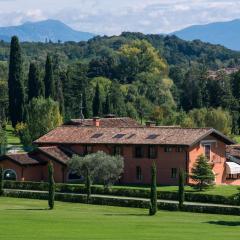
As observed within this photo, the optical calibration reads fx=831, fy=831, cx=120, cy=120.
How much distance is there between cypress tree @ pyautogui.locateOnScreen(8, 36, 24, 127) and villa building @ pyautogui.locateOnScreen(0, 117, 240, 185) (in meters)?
43.4

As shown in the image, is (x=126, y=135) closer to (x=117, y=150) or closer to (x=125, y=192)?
(x=117, y=150)

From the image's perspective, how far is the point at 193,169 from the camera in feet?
260

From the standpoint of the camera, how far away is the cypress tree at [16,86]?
131 m

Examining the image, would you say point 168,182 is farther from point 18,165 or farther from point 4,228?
point 4,228

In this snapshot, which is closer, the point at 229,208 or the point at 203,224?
the point at 203,224

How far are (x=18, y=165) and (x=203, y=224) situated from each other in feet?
112

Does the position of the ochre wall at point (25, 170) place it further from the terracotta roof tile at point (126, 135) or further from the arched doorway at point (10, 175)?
the terracotta roof tile at point (126, 135)

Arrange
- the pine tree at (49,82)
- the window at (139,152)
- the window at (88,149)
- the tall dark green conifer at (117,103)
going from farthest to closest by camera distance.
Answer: the tall dark green conifer at (117,103)
the pine tree at (49,82)
the window at (88,149)
the window at (139,152)

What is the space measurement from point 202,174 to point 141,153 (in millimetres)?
9331

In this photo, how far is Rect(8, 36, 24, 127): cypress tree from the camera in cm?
13125

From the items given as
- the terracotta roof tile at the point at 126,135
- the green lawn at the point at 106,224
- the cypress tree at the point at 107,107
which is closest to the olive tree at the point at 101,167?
the terracotta roof tile at the point at 126,135

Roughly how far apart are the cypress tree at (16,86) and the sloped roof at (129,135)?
130 ft

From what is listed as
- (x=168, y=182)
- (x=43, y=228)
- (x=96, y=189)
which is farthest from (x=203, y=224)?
(x=168, y=182)

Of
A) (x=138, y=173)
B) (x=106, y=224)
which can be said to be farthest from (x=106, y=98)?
(x=106, y=224)
